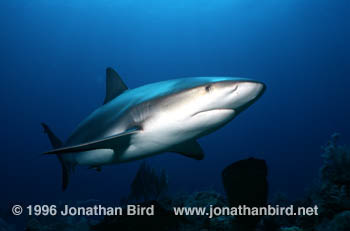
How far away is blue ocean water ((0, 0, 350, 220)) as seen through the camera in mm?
58812

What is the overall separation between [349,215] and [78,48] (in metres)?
83.5

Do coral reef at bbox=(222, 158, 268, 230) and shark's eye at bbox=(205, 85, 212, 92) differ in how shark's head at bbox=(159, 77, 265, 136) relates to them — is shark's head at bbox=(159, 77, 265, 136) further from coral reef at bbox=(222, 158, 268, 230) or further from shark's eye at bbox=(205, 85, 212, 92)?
coral reef at bbox=(222, 158, 268, 230)

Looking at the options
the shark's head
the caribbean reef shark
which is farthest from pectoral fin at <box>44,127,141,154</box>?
the shark's head

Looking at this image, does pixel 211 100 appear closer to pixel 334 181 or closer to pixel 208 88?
pixel 208 88

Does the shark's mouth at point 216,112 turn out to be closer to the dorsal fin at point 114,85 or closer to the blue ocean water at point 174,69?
the dorsal fin at point 114,85

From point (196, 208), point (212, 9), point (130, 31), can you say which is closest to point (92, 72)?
point (130, 31)

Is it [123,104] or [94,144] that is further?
[123,104]

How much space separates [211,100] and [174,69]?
89.5 metres

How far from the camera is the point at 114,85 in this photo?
14.7ft

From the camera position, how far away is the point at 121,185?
69.4 m

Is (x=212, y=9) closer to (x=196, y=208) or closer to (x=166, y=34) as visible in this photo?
(x=166, y=34)

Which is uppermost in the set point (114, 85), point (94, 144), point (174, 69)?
point (174, 69)

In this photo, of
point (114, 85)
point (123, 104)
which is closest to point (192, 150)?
point (123, 104)

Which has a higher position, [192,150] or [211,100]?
[211,100]
